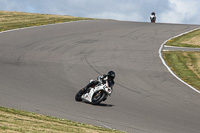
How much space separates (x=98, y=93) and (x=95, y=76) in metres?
5.15

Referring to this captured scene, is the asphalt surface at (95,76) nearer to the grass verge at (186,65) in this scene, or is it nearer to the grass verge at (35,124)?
the grass verge at (186,65)

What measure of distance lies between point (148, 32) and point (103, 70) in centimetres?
1484

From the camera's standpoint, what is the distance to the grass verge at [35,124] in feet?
23.5

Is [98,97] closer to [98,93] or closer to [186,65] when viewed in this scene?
[98,93]

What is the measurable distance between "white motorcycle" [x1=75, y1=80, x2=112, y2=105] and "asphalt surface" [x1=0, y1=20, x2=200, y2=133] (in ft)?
0.88

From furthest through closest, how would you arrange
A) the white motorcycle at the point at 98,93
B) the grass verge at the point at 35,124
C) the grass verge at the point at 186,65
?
the grass verge at the point at 186,65, the white motorcycle at the point at 98,93, the grass verge at the point at 35,124

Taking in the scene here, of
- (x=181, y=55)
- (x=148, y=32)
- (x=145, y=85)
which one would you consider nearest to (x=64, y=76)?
(x=145, y=85)

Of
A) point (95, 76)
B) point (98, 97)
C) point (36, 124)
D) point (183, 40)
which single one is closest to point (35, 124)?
point (36, 124)

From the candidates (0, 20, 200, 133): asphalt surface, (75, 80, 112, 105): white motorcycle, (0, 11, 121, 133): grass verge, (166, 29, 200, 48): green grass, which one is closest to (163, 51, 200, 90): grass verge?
(0, 20, 200, 133): asphalt surface

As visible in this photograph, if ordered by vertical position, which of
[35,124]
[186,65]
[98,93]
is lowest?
[35,124]

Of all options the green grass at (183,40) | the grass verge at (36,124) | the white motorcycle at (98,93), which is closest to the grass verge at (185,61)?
the green grass at (183,40)

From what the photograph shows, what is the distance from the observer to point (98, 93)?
12.3 meters

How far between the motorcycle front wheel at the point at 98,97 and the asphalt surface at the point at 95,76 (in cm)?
25

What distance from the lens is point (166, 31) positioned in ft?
112
